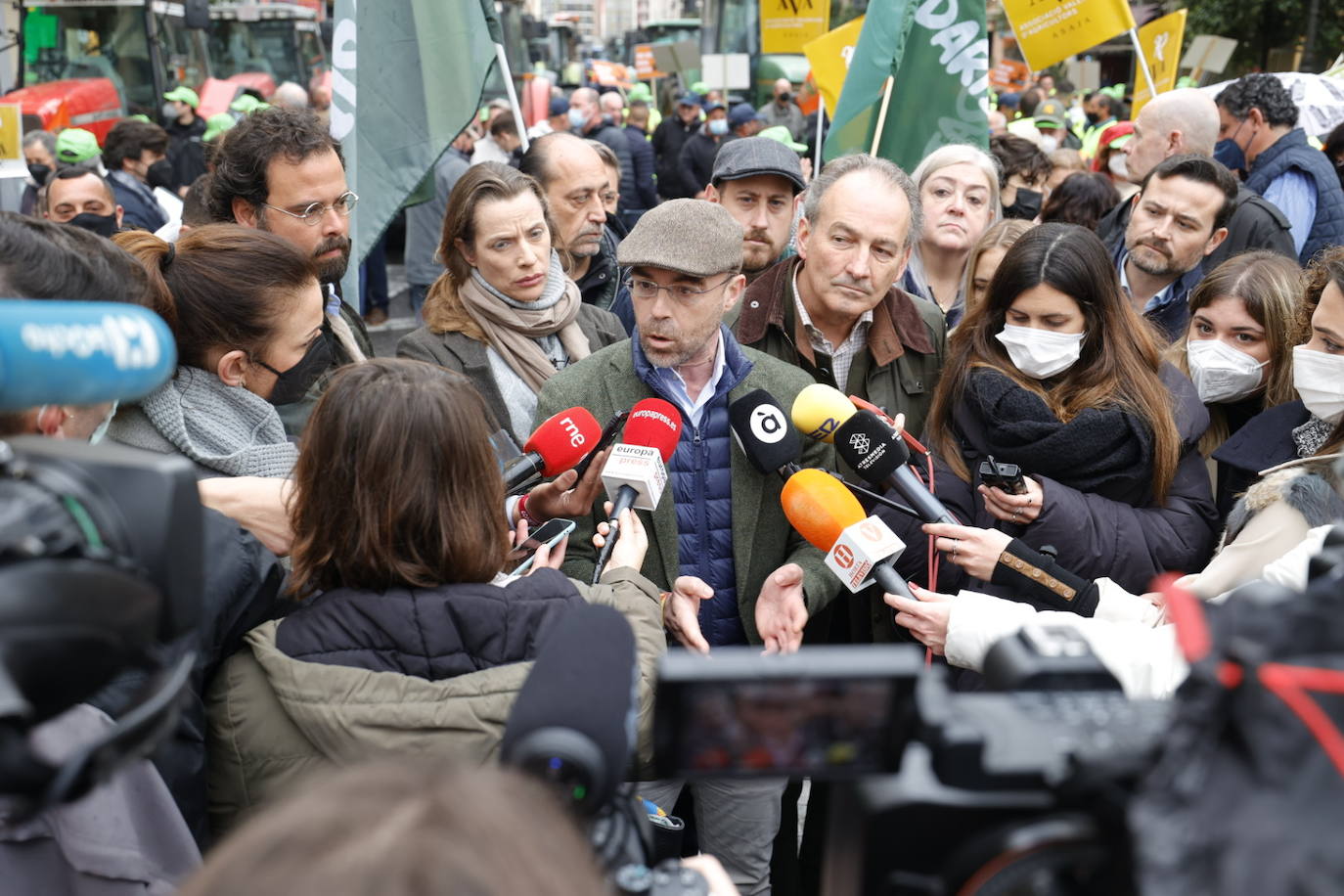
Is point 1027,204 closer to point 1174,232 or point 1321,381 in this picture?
point 1174,232

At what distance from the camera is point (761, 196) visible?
4.64 m

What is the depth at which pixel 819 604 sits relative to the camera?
2.82m

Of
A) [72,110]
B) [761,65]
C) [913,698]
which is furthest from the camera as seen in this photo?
[761,65]

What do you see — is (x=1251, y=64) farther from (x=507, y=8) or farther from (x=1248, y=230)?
(x=1248, y=230)

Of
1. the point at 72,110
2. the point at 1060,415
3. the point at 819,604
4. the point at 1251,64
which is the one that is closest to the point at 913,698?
the point at 819,604

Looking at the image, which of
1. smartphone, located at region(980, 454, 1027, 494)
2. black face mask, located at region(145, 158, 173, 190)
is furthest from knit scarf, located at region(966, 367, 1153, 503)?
black face mask, located at region(145, 158, 173, 190)

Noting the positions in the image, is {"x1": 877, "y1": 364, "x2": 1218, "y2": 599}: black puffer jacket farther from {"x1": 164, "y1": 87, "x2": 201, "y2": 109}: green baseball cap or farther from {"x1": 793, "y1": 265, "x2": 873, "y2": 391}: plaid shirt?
{"x1": 164, "y1": 87, "x2": 201, "y2": 109}: green baseball cap

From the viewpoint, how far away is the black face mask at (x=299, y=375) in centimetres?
250

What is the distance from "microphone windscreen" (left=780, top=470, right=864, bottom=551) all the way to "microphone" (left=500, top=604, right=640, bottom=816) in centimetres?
121

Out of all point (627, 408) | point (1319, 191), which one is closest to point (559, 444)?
point (627, 408)

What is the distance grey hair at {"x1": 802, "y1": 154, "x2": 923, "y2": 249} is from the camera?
11.4 feet

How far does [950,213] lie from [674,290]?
2083 millimetres

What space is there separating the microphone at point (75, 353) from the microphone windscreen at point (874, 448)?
5.61 ft

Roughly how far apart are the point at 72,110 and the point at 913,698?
1267 centimetres
